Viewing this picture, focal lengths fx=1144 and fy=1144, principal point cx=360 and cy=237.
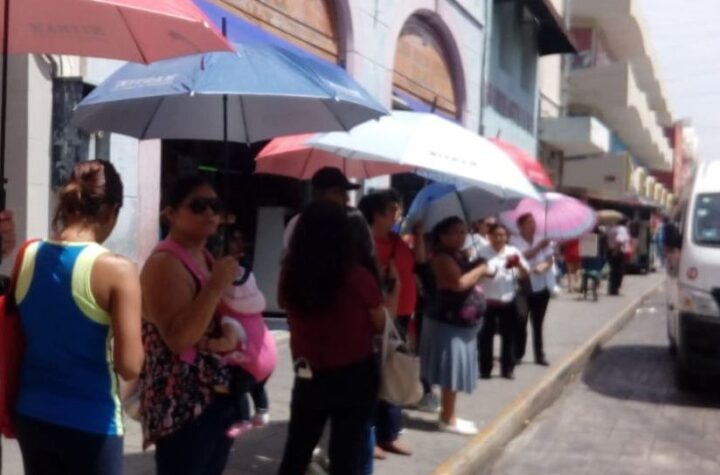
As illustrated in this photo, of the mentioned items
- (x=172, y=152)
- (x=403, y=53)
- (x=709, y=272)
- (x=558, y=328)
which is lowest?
(x=558, y=328)

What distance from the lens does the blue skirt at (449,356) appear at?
793cm

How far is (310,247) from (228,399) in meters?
0.86

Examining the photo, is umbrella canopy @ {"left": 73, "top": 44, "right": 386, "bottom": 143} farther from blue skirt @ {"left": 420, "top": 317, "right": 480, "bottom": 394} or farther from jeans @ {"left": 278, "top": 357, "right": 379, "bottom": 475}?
blue skirt @ {"left": 420, "top": 317, "right": 480, "bottom": 394}

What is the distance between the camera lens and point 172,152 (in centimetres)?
1162

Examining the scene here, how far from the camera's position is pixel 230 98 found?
618 centimetres

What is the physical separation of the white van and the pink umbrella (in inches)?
142

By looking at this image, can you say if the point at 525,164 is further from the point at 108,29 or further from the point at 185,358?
the point at 108,29

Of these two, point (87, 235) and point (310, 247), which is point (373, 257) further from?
point (87, 235)

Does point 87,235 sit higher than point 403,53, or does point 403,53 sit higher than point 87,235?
point 403,53

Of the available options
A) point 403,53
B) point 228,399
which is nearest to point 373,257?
point 228,399

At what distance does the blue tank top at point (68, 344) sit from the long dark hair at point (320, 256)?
59.0 inches

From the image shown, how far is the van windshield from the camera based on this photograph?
35.4ft

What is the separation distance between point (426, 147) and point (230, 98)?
4.29 feet

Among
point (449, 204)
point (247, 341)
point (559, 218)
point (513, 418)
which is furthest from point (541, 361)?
point (247, 341)
